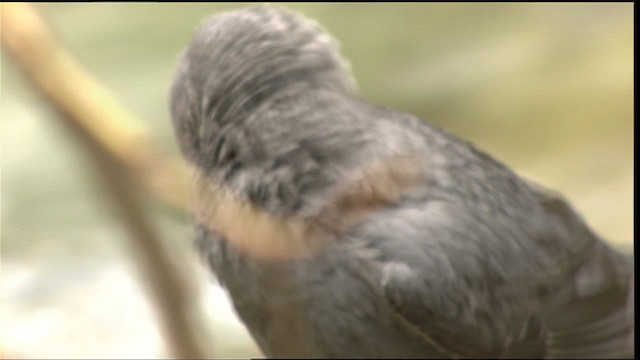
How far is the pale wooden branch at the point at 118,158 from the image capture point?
52 cm

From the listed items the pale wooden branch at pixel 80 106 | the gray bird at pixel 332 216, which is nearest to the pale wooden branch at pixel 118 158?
the pale wooden branch at pixel 80 106

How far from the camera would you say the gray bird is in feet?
3.31

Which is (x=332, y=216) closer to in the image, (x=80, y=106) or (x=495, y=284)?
(x=495, y=284)

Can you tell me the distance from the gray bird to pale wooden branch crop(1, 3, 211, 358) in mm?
377

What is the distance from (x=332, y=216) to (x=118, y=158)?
1.60ft

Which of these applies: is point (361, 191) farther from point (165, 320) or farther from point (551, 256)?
point (165, 320)

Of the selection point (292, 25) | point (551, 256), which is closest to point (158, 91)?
point (292, 25)

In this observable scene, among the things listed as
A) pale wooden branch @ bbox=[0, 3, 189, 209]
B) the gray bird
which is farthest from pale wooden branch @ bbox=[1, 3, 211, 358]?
the gray bird

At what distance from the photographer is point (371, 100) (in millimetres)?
1470

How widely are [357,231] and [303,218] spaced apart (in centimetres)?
6

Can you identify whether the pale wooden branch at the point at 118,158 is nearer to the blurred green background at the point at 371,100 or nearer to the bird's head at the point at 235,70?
the bird's head at the point at 235,70

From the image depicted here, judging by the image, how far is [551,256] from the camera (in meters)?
1.12

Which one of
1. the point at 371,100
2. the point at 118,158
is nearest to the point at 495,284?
the point at 371,100

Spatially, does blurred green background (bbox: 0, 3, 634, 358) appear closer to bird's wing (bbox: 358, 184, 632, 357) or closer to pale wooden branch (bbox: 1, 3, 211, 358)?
bird's wing (bbox: 358, 184, 632, 357)
